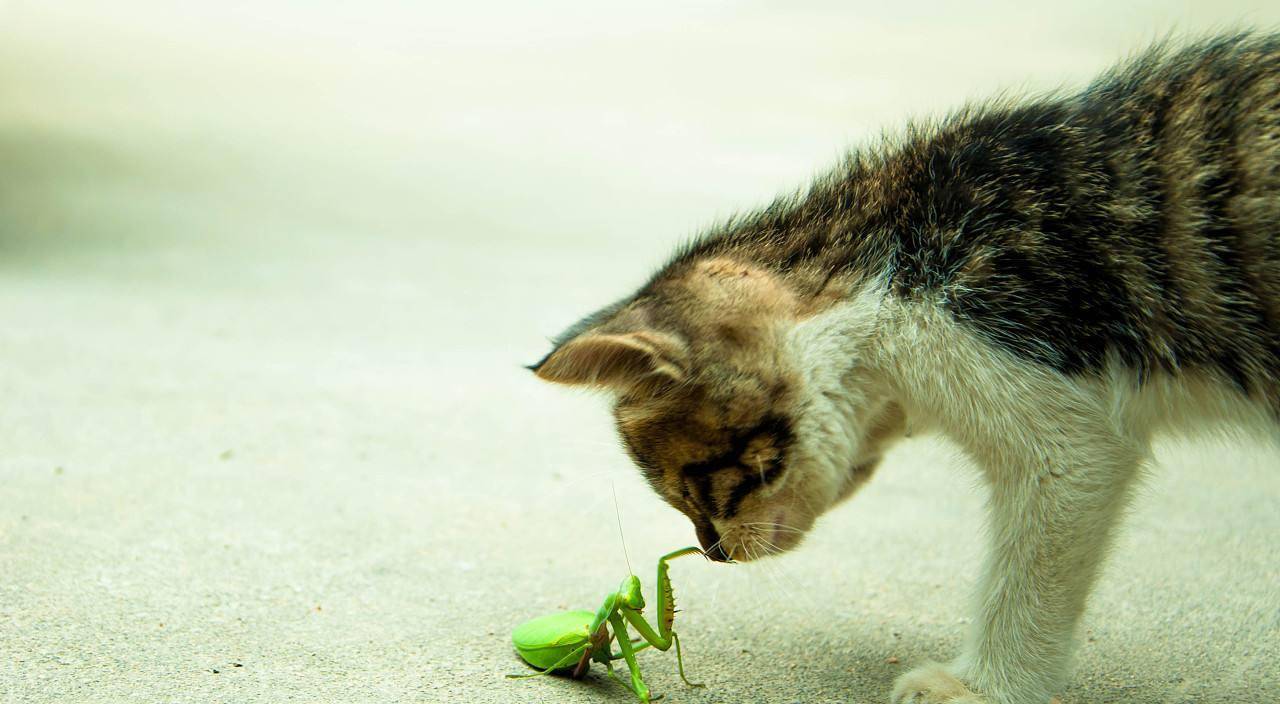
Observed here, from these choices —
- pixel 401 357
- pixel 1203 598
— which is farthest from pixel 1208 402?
pixel 401 357

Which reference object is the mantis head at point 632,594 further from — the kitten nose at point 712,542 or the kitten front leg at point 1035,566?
the kitten front leg at point 1035,566

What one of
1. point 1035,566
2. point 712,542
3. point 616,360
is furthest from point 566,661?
point 1035,566

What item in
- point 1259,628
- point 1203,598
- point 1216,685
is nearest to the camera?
point 1216,685

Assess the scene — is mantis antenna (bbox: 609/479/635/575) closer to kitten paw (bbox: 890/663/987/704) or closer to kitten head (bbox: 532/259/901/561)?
kitten head (bbox: 532/259/901/561)

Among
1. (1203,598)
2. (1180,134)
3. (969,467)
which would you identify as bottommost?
(1203,598)

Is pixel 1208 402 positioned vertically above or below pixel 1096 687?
above

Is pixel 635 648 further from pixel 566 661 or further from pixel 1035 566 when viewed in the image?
pixel 1035 566

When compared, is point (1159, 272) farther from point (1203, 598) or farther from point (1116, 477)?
point (1203, 598)
